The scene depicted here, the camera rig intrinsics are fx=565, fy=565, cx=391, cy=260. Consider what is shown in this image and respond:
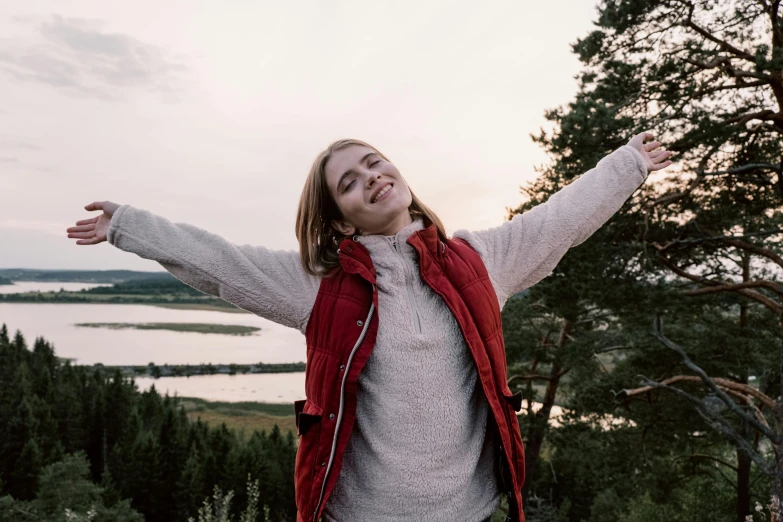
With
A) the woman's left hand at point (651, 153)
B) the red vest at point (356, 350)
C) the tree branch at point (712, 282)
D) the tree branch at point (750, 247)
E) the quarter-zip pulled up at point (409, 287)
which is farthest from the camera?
the tree branch at point (712, 282)

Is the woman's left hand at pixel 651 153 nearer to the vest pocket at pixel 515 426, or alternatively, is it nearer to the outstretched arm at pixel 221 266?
the vest pocket at pixel 515 426

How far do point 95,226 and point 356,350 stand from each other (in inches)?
33.9

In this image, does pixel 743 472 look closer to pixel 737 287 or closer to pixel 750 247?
pixel 737 287

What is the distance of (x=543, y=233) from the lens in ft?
5.41

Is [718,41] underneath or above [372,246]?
above

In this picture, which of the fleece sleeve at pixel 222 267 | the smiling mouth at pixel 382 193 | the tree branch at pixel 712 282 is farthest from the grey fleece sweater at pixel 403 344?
the tree branch at pixel 712 282

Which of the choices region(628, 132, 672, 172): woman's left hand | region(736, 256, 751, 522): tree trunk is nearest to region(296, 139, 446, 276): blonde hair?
region(628, 132, 672, 172): woman's left hand

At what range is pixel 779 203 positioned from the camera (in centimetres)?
666

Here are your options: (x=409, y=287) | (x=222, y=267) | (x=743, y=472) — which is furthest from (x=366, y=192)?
(x=743, y=472)

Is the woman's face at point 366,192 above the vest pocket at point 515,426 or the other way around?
above

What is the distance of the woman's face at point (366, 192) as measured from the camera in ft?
5.14

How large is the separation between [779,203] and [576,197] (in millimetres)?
6410

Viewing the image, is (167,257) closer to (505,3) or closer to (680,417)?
(505,3)

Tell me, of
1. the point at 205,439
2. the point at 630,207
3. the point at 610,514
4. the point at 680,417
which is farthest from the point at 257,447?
the point at 630,207
